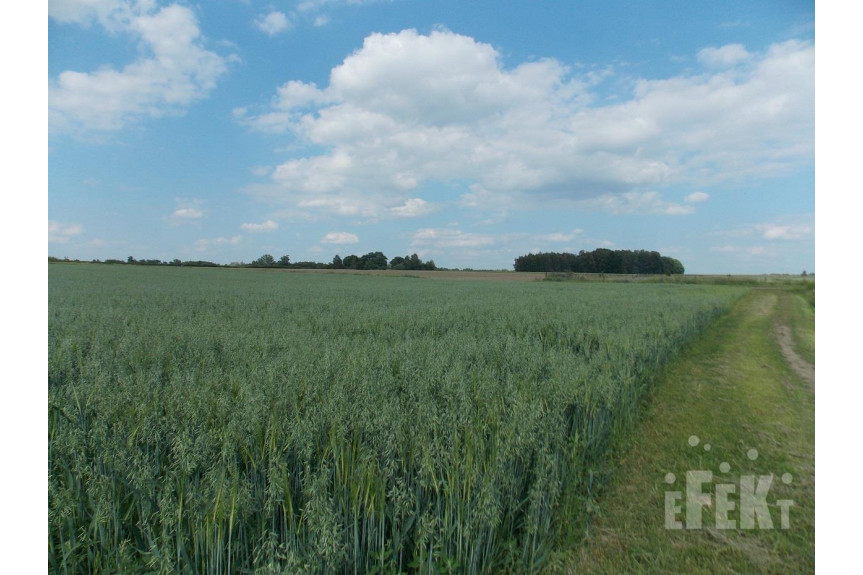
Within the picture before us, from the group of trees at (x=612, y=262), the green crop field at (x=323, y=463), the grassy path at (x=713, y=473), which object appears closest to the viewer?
the green crop field at (x=323, y=463)

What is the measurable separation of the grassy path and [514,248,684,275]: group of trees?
56.1 metres

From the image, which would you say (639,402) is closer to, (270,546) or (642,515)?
(642,515)

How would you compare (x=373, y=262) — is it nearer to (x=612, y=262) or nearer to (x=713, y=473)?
(x=612, y=262)

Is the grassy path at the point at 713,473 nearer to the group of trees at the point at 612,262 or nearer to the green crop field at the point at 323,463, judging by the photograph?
the green crop field at the point at 323,463

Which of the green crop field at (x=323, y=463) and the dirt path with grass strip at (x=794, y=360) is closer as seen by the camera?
Answer: the green crop field at (x=323, y=463)

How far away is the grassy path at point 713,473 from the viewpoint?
3016mm

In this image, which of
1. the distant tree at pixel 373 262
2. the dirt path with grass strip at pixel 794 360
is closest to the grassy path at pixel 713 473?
the dirt path with grass strip at pixel 794 360

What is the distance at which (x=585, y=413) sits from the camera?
13.8 ft

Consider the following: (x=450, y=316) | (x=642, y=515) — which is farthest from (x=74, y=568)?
(x=450, y=316)

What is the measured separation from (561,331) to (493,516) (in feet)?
20.9

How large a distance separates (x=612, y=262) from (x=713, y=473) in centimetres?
6279

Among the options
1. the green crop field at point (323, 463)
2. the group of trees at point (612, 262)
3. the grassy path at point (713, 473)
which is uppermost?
the group of trees at point (612, 262)

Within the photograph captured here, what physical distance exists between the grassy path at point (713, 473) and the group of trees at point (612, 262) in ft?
184

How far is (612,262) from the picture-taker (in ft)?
204
